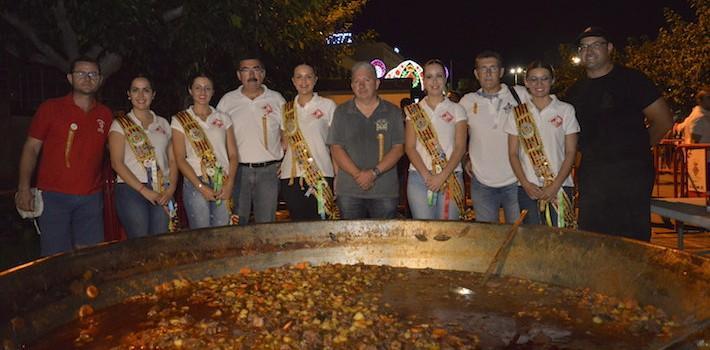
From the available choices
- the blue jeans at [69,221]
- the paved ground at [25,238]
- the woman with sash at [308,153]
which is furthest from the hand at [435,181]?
the paved ground at [25,238]

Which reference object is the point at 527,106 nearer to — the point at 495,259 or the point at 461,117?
the point at 461,117

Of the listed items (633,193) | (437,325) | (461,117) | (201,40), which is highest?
(201,40)

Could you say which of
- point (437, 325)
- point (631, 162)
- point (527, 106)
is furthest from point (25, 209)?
point (631, 162)

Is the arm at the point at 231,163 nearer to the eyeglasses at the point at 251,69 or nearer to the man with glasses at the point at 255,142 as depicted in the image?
the man with glasses at the point at 255,142

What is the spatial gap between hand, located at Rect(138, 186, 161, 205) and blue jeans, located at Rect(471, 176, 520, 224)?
2.33 meters

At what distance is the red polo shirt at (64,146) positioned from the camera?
404cm

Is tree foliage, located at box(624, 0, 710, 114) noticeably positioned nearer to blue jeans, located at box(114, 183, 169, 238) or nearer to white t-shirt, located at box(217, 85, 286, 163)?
white t-shirt, located at box(217, 85, 286, 163)

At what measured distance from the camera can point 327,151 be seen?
4.77m

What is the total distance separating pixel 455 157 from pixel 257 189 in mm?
1575

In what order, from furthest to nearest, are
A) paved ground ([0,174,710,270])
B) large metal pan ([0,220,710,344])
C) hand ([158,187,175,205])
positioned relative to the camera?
paved ground ([0,174,710,270]) < hand ([158,187,175,205]) < large metal pan ([0,220,710,344])

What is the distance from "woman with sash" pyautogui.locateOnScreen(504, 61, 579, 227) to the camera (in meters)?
4.25

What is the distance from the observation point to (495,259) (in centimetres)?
315

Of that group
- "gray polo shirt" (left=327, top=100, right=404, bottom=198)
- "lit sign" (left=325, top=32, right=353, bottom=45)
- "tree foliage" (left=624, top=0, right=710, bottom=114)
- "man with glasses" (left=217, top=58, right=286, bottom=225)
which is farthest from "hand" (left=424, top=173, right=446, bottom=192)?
"tree foliage" (left=624, top=0, right=710, bottom=114)

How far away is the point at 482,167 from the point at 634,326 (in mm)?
2038
